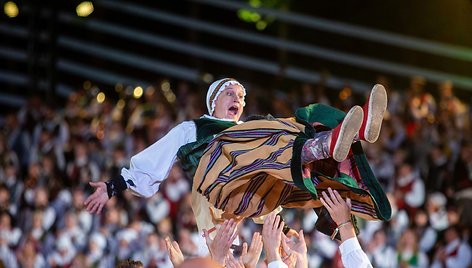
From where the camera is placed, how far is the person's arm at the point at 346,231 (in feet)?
14.9

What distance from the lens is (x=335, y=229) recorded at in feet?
17.1

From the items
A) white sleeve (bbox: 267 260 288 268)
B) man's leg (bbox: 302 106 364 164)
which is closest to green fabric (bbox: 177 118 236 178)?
man's leg (bbox: 302 106 364 164)

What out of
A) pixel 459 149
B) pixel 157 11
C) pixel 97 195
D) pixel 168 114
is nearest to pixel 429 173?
pixel 459 149

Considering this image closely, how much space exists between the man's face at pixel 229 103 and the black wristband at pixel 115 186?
2.06 ft

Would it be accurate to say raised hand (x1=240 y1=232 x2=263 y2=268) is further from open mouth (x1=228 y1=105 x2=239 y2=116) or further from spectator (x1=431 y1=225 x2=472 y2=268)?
spectator (x1=431 y1=225 x2=472 y2=268)

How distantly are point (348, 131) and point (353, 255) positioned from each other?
1.72 feet

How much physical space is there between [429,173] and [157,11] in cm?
687

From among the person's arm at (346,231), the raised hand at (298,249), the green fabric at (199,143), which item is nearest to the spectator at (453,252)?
the green fabric at (199,143)

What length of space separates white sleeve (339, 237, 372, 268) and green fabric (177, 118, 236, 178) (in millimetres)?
1220

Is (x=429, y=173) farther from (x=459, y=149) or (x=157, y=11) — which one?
(x=157, y=11)

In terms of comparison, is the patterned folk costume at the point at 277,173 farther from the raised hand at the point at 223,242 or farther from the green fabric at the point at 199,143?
the raised hand at the point at 223,242

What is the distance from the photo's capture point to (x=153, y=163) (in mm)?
5816

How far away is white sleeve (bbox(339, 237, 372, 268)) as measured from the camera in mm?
4516

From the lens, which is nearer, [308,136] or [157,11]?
[308,136]
